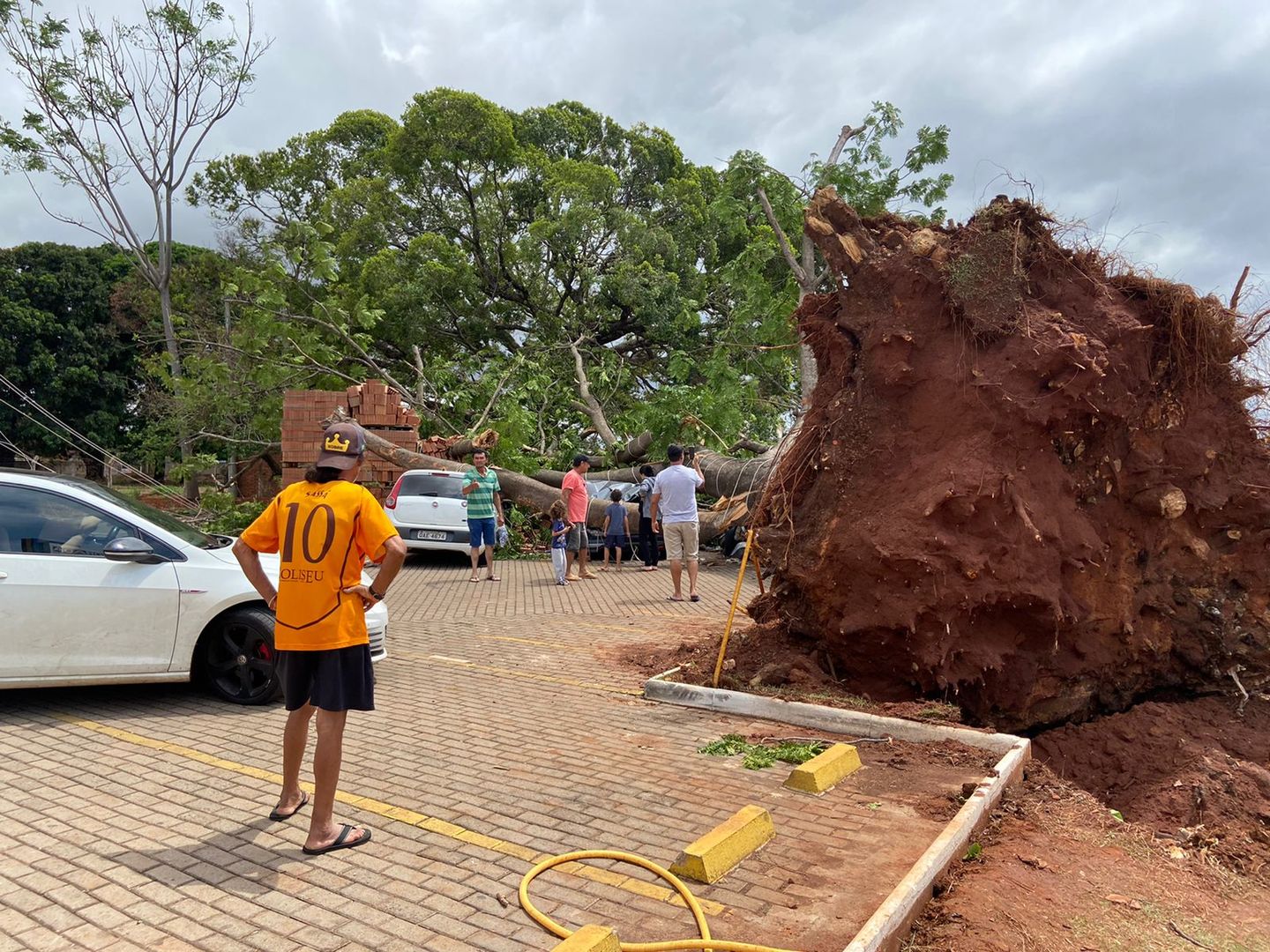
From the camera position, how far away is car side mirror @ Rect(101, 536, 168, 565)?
6.30 metres

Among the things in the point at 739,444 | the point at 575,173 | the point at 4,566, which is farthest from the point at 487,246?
the point at 4,566

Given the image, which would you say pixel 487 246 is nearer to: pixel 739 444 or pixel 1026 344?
pixel 739 444

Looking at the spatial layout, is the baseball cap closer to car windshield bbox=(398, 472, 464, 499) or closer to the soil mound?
the soil mound

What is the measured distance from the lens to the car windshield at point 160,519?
6836 millimetres

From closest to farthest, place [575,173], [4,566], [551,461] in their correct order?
[4,566] → [551,461] → [575,173]

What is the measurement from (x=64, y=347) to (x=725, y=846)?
1784 inches

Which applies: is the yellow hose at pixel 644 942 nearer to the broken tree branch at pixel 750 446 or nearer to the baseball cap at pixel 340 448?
the baseball cap at pixel 340 448

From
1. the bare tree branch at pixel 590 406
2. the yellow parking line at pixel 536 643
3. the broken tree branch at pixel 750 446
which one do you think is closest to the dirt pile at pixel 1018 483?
the yellow parking line at pixel 536 643

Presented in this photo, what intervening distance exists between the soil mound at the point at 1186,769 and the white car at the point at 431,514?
1194 centimetres

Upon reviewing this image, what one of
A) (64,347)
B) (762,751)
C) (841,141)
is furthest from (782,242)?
(64,347)

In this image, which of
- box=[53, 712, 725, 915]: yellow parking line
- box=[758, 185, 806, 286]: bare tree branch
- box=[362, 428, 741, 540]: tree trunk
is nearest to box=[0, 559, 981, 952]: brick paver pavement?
box=[53, 712, 725, 915]: yellow parking line

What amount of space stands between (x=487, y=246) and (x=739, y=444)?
16.8 m

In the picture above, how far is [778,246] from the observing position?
74.8 ft

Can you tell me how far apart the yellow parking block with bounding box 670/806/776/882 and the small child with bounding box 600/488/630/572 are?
12.5m
